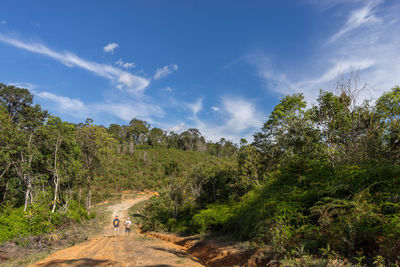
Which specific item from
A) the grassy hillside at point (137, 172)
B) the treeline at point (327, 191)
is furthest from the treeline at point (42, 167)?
the grassy hillside at point (137, 172)

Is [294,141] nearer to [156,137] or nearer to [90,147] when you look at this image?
[90,147]

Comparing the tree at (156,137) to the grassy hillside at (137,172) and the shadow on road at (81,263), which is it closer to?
the grassy hillside at (137,172)

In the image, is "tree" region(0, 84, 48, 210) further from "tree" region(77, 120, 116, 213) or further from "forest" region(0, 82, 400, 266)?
"tree" region(77, 120, 116, 213)

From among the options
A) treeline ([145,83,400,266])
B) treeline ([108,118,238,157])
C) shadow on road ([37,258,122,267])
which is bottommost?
shadow on road ([37,258,122,267])

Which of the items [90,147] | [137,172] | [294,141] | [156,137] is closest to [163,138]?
[156,137]

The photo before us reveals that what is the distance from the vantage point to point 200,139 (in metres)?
90.8

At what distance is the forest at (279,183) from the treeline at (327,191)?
3 cm

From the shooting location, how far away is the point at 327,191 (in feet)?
21.9

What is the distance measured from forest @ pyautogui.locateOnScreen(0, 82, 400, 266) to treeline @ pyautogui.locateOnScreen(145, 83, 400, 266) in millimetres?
33

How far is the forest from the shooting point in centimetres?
510

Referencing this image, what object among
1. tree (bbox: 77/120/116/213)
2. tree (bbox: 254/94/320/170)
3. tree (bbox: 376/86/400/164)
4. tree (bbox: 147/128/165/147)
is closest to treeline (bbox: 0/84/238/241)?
tree (bbox: 77/120/116/213)

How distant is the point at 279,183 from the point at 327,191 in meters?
2.66

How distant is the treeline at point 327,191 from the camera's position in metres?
4.82

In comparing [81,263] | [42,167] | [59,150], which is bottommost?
[81,263]
